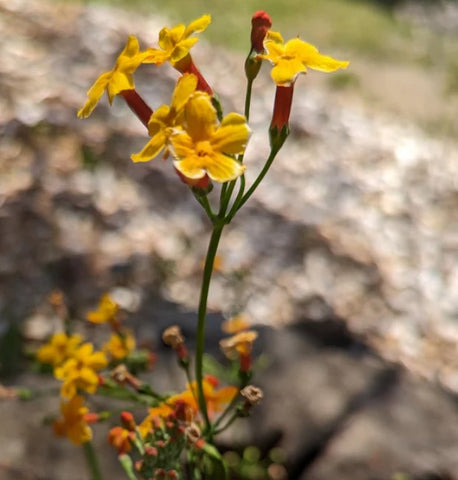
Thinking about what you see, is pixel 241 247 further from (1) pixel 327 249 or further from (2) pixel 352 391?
(2) pixel 352 391

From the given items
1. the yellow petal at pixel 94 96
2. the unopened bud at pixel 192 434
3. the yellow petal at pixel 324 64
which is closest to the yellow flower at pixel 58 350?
the unopened bud at pixel 192 434

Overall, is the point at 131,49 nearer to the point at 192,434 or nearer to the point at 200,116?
the point at 200,116

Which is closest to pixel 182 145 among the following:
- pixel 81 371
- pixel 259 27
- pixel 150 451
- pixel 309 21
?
pixel 259 27

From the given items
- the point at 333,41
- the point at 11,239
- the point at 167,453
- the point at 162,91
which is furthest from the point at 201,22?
the point at 333,41

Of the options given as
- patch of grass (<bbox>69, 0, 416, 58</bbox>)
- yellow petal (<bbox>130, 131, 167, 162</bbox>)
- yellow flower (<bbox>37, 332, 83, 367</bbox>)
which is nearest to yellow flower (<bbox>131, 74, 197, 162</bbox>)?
yellow petal (<bbox>130, 131, 167, 162</bbox>)

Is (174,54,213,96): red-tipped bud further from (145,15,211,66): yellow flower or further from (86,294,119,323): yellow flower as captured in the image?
(86,294,119,323): yellow flower
